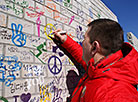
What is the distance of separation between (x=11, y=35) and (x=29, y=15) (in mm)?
417

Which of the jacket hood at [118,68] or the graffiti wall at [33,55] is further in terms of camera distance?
the graffiti wall at [33,55]

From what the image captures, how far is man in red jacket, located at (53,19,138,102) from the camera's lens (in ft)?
2.37

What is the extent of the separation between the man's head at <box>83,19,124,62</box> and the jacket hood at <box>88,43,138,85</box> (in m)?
0.08

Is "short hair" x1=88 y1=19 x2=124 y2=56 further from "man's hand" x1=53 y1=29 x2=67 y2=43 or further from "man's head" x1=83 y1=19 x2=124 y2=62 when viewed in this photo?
"man's hand" x1=53 y1=29 x2=67 y2=43

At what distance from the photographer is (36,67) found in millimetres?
1396

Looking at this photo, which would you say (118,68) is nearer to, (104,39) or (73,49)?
(104,39)

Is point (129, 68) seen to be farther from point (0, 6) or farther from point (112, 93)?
point (0, 6)

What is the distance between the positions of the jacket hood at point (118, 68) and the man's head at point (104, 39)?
0.27 ft

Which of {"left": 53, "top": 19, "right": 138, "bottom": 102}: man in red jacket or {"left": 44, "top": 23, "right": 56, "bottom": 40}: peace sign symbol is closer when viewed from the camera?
{"left": 53, "top": 19, "right": 138, "bottom": 102}: man in red jacket

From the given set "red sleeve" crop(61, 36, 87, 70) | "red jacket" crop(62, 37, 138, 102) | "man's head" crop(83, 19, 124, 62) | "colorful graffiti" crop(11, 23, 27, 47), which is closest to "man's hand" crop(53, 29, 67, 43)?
"red sleeve" crop(61, 36, 87, 70)

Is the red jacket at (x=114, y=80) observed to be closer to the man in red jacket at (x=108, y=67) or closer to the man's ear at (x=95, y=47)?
the man in red jacket at (x=108, y=67)

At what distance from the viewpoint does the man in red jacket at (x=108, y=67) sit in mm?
723

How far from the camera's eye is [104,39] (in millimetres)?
1042

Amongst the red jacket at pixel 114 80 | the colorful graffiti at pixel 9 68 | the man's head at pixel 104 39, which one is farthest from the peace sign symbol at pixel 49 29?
Result: the red jacket at pixel 114 80
